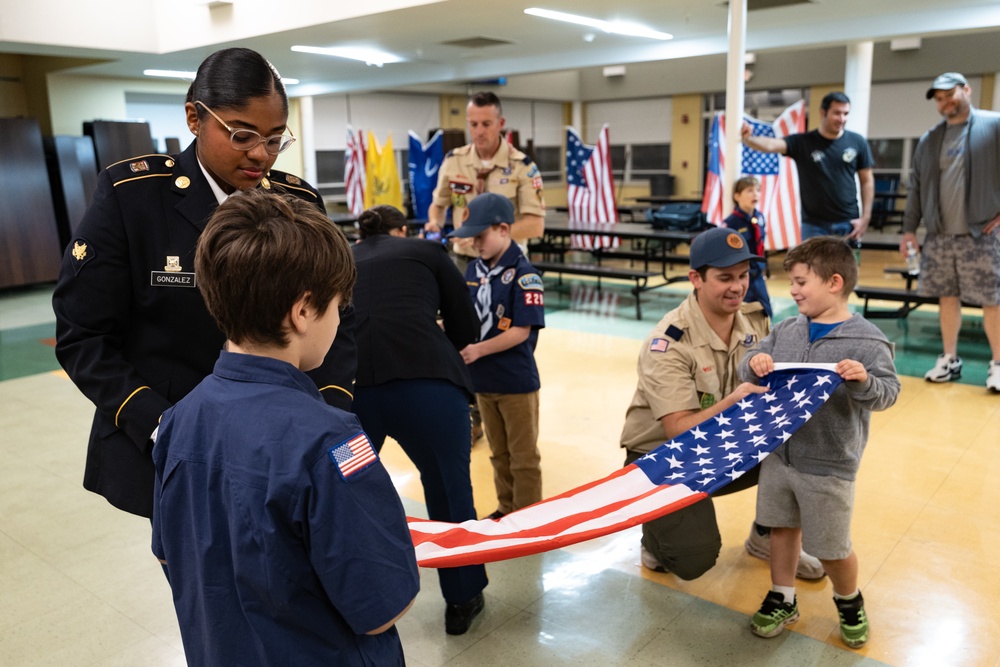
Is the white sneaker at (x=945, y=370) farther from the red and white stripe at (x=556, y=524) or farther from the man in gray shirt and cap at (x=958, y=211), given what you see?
the red and white stripe at (x=556, y=524)

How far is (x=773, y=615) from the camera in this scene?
253 cm

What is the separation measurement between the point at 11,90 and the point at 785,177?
11029 millimetres

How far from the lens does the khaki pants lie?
3.24 m

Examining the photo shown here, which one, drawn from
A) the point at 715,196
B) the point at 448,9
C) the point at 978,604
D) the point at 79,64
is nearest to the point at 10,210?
the point at 79,64

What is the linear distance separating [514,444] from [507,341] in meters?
0.44

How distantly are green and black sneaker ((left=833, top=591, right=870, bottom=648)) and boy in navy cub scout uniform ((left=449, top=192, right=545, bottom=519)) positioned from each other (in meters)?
1.26

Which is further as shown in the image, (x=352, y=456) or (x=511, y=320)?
(x=511, y=320)

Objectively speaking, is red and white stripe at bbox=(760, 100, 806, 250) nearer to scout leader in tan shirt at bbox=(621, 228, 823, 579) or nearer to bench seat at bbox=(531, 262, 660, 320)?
bench seat at bbox=(531, 262, 660, 320)

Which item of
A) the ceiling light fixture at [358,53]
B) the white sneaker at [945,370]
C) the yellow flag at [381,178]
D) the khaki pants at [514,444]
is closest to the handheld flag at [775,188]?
the white sneaker at [945,370]

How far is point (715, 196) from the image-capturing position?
8.47m

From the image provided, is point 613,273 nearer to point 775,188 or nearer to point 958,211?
point 775,188

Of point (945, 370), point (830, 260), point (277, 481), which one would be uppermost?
point (830, 260)

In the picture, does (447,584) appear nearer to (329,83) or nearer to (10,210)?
(10,210)

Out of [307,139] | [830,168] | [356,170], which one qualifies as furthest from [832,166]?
[307,139]
